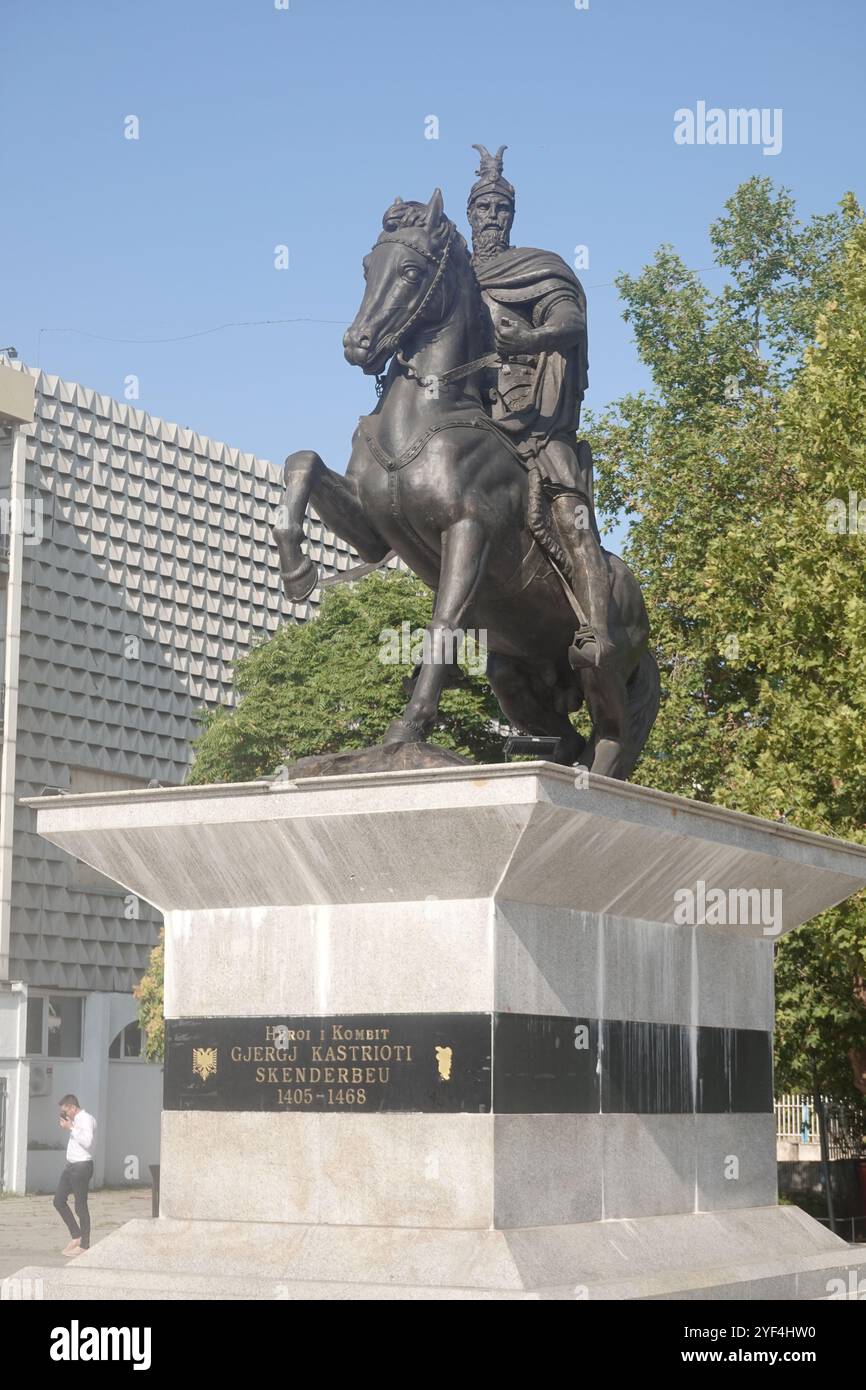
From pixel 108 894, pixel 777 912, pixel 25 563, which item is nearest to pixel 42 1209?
pixel 108 894

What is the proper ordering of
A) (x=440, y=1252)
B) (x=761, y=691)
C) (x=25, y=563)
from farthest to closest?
1. (x=25, y=563)
2. (x=761, y=691)
3. (x=440, y=1252)

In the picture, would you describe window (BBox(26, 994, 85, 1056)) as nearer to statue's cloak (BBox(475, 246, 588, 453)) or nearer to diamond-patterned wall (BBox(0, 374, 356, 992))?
diamond-patterned wall (BBox(0, 374, 356, 992))

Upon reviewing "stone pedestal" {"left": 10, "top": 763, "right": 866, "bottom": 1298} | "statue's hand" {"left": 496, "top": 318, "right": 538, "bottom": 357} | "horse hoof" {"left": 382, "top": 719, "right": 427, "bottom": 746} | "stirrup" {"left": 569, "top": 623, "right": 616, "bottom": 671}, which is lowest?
"stone pedestal" {"left": 10, "top": 763, "right": 866, "bottom": 1298}

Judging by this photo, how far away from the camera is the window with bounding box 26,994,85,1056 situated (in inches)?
1836

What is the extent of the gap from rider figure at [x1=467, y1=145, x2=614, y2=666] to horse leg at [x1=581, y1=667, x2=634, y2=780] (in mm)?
213

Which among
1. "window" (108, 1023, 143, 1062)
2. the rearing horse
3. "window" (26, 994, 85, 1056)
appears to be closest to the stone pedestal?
the rearing horse

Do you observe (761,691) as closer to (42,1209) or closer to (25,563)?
(42,1209)

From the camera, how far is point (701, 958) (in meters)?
10.9

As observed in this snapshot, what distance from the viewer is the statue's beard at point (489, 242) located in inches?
459

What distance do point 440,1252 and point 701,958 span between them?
117 inches

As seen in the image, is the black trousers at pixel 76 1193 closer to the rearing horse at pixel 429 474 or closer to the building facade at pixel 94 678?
the rearing horse at pixel 429 474

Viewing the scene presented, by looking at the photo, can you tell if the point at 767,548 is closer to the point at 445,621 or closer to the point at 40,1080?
the point at 445,621

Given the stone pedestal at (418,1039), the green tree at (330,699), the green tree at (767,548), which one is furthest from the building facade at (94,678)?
the stone pedestal at (418,1039)

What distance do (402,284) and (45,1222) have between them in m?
26.8
